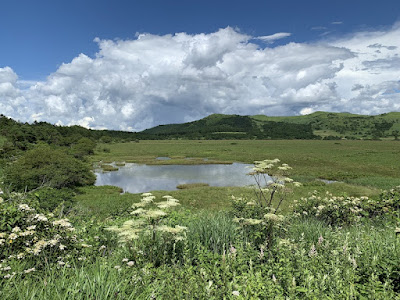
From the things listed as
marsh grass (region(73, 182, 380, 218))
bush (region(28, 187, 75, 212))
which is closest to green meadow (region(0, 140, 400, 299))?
bush (region(28, 187, 75, 212))

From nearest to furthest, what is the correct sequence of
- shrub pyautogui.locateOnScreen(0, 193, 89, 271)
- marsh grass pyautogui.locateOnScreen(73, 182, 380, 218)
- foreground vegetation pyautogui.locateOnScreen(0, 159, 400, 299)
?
foreground vegetation pyautogui.locateOnScreen(0, 159, 400, 299) < shrub pyautogui.locateOnScreen(0, 193, 89, 271) < marsh grass pyautogui.locateOnScreen(73, 182, 380, 218)

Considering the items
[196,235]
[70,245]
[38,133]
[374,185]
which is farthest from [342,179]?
[38,133]

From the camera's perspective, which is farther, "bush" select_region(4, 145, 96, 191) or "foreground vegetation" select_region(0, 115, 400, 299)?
"bush" select_region(4, 145, 96, 191)

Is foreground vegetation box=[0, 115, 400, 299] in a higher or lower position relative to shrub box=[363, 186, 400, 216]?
higher

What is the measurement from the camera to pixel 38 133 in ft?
218

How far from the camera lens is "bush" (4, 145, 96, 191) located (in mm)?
24884

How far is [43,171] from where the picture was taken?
2756 centimetres

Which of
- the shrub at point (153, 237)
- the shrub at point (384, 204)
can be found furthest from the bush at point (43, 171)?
the shrub at point (384, 204)

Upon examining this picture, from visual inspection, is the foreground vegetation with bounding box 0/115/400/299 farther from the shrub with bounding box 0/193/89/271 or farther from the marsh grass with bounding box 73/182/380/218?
the marsh grass with bounding box 73/182/380/218

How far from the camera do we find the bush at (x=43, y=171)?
81.6 feet

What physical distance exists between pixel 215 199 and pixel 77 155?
4147 centimetres

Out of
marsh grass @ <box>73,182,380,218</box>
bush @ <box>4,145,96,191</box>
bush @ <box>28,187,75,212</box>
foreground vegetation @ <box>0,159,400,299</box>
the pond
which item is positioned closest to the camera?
foreground vegetation @ <box>0,159,400,299</box>

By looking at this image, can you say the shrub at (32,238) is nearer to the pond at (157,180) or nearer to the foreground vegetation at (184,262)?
the foreground vegetation at (184,262)

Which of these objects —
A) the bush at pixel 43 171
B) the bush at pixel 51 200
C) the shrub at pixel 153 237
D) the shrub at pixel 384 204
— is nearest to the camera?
the shrub at pixel 153 237
